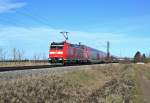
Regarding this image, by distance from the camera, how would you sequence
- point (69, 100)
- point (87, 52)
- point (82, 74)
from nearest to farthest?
point (69, 100)
point (82, 74)
point (87, 52)

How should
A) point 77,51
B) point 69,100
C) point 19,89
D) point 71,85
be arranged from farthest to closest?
point 77,51
point 71,85
point 69,100
point 19,89

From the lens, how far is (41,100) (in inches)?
664

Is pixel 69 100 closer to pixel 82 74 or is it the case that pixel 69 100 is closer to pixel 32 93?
pixel 32 93

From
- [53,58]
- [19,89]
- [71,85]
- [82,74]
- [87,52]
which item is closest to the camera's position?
[19,89]

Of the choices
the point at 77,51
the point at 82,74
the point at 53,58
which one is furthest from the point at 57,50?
the point at 82,74

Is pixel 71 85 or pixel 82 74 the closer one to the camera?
pixel 71 85

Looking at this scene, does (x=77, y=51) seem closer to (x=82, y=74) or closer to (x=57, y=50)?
(x=57, y=50)

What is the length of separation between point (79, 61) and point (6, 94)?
4860cm

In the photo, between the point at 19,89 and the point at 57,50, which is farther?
the point at 57,50

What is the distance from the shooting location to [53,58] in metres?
53.0

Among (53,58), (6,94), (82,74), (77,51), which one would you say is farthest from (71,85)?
(77,51)

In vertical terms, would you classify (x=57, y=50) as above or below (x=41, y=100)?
above

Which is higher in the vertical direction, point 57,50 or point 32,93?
point 57,50

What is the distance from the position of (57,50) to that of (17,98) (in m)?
37.9
